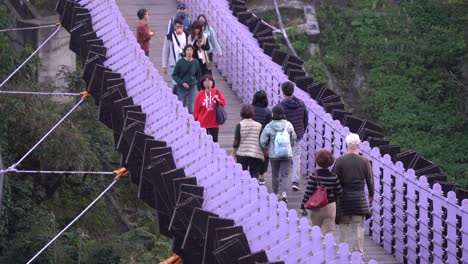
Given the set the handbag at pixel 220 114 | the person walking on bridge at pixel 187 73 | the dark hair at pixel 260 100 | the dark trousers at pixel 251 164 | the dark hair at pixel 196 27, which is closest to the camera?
the dark trousers at pixel 251 164

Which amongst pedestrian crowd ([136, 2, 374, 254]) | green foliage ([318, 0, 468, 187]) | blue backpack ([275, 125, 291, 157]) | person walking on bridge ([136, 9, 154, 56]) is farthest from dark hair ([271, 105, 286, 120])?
green foliage ([318, 0, 468, 187])

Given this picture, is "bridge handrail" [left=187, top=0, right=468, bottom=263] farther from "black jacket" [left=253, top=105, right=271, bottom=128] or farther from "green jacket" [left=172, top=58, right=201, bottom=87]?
"green jacket" [left=172, top=58, right=201, bottom=87]

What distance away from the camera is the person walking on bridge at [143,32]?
24962 mm

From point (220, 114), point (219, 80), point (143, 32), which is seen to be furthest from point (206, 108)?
→ point (219, 80)

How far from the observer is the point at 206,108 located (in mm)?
20906

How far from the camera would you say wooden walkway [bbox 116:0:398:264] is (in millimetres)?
18906

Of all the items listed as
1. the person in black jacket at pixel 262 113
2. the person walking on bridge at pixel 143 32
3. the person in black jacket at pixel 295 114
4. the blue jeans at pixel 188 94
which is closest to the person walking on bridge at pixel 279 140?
the person in black jacket at pixel 262 113

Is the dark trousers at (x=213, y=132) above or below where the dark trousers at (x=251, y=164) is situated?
above

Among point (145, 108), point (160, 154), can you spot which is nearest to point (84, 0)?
point (145, 108)

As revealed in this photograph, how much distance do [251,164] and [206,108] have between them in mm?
1497

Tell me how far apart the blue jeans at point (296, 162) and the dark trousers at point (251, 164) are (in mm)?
604

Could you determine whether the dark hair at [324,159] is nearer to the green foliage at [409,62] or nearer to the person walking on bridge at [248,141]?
the person walking on bridge at [248,141]

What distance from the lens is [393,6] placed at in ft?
125

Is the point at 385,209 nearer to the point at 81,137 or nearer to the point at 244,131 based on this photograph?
the point at 244,131
